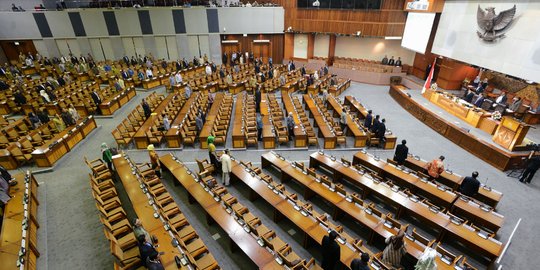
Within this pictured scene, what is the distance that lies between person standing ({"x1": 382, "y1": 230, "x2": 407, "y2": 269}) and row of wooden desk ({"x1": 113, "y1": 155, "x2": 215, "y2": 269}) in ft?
13.4

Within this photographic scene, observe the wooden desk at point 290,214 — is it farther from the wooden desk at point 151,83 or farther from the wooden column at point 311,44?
the wooden column at point 311,44

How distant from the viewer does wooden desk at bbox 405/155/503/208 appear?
7629 mm

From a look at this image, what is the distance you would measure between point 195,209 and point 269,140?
4.53 metres

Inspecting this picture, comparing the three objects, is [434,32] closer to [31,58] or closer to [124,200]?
[124,200]

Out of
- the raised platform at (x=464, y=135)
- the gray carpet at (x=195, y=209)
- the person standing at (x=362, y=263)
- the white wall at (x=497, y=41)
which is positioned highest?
the white wall at (x=497, y=41)

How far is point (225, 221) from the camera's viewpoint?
658 cm

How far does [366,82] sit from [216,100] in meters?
13.1

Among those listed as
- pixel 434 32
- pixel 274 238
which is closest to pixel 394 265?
pixel 274 238

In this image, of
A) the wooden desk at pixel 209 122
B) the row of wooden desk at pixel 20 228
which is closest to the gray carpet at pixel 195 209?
the row of wooden desk at pixel 20 228

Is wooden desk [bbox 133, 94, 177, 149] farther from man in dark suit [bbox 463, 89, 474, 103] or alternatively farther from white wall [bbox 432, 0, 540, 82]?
→ man in dark suit [bbox 463, 89, 474, 103]

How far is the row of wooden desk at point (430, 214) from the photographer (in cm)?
592

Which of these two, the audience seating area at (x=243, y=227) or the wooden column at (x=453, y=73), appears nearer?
the audience seating area at (x=243, y=227)

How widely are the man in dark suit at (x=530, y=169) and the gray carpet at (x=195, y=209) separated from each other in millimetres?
255

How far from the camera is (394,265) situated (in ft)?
18.2
